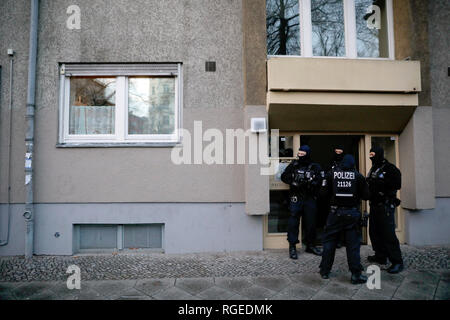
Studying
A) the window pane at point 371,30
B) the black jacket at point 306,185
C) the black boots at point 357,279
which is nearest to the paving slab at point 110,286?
the black jacket at point 306,185

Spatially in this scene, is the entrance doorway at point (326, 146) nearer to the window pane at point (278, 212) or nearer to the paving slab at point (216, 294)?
the window pane at point (278, 212)

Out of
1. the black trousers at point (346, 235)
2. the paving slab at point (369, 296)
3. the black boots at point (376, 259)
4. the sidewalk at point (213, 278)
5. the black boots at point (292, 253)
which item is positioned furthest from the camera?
the black boots at point (292, 253)

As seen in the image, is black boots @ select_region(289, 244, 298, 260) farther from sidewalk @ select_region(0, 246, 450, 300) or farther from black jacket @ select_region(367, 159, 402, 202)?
black jacket @ select_region(367, 159, 402, 202)

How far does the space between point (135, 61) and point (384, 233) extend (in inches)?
214

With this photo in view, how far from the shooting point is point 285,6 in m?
5.41

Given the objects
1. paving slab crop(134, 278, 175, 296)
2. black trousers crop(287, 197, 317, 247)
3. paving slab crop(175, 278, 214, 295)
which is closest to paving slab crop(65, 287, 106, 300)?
paving slab crop(134, 278, 175, 296)

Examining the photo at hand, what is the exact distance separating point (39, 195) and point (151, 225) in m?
2.23

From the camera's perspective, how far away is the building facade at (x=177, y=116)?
486 centimetres

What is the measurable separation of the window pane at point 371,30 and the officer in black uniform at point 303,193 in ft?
9.31

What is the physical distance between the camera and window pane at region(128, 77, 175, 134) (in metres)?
5.20

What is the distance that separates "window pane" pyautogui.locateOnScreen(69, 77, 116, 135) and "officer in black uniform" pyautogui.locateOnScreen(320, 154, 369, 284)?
171 inches

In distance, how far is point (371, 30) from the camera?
18.2ft

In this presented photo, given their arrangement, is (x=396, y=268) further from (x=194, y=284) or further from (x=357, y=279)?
(x=194, y=284)

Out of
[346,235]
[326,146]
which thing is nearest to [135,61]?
[326,146]
